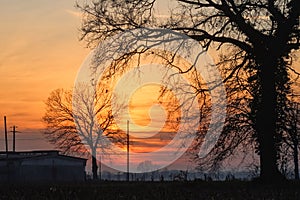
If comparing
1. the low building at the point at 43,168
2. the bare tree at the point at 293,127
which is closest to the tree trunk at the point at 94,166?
the low building at the point at 43,168

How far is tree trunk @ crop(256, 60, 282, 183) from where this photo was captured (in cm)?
2781

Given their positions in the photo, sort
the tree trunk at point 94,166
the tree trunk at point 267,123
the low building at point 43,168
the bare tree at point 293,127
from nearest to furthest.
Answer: the tree trunk at point 267,123, the bare tree at point 293,127, the low building at point 43,168, the tree trunk at point 94,166

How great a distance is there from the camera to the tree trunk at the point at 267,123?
27.8 meters

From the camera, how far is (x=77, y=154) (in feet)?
291

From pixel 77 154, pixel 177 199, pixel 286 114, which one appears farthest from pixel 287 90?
pixel 77 154

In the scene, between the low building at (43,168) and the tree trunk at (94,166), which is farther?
the tree trunk at (94,166)

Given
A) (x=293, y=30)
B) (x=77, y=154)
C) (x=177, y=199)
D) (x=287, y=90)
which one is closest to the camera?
(x=177, y=199)

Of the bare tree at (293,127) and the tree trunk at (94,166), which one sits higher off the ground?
the bare tree at (293,127)

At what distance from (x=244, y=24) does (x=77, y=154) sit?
209ft

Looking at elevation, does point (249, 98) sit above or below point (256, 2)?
below

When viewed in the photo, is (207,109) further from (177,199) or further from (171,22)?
(177,199)

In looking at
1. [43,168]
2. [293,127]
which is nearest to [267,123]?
[293,127]

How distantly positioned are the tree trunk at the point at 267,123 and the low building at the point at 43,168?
48.7 metres

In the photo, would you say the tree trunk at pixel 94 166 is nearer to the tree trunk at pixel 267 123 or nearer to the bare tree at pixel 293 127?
the bare tree at pixel 293 127
